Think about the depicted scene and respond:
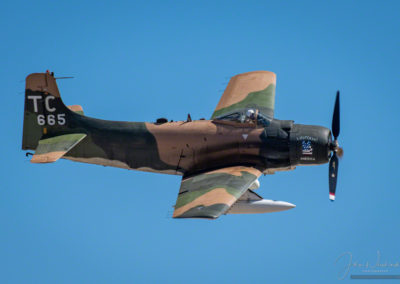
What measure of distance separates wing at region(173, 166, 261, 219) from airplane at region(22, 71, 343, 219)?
33 mm

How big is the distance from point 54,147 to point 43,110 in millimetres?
1593

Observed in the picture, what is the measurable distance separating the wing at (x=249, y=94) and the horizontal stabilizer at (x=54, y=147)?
16.0ft

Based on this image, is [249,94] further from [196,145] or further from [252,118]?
[196,145]

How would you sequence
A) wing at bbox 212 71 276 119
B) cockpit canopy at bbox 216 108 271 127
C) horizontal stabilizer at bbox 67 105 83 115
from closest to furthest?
cockpit canopy at bbox 216 108 271 127 < horizontal stabilizer at bbox 67 105 83 115 < wing at bbox 212 71 276 119

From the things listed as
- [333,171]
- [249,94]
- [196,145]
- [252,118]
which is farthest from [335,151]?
[249,94]

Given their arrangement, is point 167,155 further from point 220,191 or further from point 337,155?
point 337,155

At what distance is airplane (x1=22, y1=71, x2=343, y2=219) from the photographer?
2884 centimetres

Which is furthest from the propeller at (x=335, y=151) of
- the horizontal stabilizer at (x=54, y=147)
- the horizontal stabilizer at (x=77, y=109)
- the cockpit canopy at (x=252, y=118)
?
the horizontal stabilizer at (x=77, y=109)


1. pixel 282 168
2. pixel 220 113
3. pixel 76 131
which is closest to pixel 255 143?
pixel 282 168

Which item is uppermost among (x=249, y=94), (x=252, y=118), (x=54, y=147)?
(x=249, y=94)

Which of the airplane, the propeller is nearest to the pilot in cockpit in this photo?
the airplane

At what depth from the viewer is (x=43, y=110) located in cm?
3072

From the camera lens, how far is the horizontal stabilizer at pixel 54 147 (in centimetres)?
2888

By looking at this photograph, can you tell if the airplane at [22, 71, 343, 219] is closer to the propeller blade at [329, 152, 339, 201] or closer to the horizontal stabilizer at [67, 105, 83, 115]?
the propeller blade at [329, 152, 339, 201]
